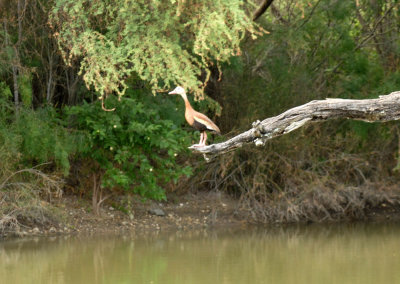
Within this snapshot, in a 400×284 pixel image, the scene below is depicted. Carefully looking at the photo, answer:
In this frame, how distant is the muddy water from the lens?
28.0 feet

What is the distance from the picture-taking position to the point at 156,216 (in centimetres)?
1176

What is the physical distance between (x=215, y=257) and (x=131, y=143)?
2.30 m

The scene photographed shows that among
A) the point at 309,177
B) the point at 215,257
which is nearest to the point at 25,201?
the point at 215,257

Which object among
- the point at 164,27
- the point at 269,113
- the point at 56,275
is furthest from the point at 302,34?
the point at 56,275

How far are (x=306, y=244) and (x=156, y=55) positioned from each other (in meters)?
3.71

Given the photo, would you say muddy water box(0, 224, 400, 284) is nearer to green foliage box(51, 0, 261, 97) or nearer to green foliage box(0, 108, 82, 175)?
green foliage box(0, 108, 82, 175)

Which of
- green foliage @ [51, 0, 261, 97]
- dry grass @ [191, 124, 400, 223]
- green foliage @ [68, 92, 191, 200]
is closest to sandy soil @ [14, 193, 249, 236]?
dry grass @ [191, 124, 400, 223]

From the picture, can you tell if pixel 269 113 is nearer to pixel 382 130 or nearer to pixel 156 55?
pixel 382 130

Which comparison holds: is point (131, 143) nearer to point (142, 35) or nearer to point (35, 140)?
point (35, 140)

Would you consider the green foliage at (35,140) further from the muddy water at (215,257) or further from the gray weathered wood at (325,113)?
the gray weathered wood at (325,113)

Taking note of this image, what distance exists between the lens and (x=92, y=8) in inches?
341

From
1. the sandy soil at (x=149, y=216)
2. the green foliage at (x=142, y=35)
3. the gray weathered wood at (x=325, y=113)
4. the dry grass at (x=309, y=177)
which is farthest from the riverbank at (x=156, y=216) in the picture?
the gray weathered wood at (x=325, y=113)

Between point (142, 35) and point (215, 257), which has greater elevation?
point (142, 35)

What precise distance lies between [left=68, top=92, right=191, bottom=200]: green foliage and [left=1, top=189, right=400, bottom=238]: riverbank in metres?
0.54
